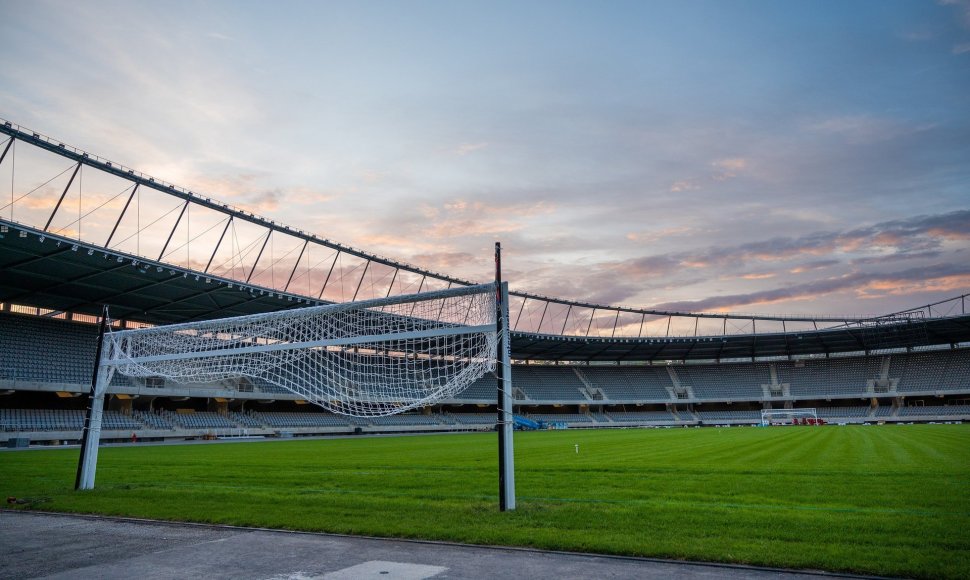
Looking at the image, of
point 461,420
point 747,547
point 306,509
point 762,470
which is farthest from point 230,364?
point 461,420

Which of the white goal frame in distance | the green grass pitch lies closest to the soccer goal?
the green grass pitch

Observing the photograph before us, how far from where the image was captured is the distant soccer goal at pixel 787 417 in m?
64.9

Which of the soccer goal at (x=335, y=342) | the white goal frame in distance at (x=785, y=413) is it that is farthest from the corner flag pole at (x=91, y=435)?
the white goal frame in distance at (x=785, y=413)

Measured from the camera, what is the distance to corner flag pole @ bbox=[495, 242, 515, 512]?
10.4 metres

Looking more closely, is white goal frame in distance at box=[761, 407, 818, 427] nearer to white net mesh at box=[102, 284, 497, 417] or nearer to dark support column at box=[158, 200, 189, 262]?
dark support column at box=[158, 200, 189, 262]

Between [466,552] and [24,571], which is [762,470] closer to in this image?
[466,552]

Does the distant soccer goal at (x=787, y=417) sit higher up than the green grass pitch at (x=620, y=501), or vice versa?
the green grass pitch at (x=620, y=501)

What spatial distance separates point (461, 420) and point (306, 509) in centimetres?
5626

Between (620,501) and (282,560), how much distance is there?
6677 mm

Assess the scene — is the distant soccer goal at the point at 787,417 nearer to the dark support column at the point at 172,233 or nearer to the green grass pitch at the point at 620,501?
the green grass pitch at the point at 620,501

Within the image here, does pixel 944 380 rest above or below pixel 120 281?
below

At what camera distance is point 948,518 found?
9133 millimetres

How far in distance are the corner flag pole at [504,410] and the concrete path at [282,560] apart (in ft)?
8.08

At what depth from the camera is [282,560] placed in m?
7.52
